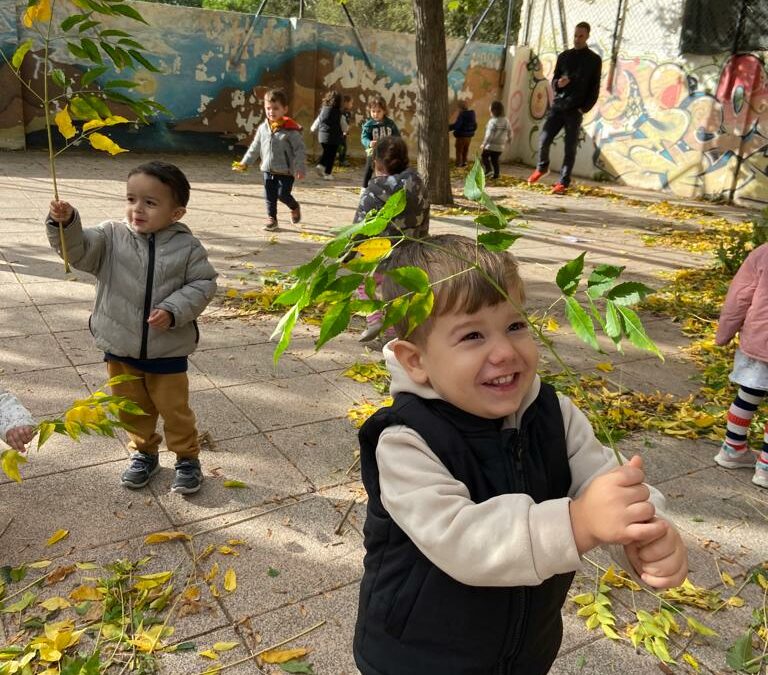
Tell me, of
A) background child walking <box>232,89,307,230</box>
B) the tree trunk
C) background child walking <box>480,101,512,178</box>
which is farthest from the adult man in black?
background child walking <box>232,89,307,230</box>

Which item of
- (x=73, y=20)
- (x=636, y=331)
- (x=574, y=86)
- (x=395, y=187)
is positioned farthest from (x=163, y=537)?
(x=574, y=86)

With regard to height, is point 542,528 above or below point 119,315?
above

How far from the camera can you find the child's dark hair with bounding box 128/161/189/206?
311 centimetres

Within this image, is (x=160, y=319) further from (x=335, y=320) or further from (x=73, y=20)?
(x=335, y=320)

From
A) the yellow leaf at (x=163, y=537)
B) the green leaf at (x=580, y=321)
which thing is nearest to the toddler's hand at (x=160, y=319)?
the yellow leaf at (x=163, y=537)

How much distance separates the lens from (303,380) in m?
4.81

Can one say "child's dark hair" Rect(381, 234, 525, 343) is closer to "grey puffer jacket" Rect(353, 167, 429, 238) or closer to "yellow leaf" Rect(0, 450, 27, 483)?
"yellow leaf" Rect(0, 450, 27, 483)

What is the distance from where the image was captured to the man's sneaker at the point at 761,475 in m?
3.87

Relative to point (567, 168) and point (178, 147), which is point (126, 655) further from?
point (178, 147)

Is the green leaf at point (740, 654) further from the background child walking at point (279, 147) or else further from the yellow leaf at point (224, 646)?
the background child walking at point (279, 147)

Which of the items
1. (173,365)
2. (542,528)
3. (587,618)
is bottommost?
(587,618)

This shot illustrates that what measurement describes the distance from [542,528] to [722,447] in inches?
131

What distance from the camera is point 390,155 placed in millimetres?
5547

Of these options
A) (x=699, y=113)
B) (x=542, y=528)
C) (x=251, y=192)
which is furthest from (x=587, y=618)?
(x=699, y=113)
